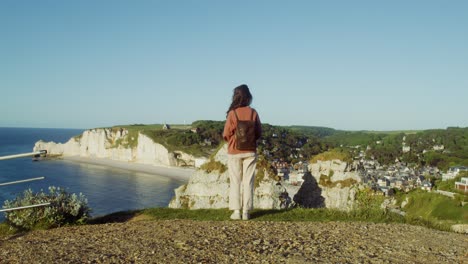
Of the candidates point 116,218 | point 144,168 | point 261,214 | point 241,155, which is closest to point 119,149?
point 144,168

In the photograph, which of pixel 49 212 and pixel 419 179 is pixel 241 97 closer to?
pixel 49 212

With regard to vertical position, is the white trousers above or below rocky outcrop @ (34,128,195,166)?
above

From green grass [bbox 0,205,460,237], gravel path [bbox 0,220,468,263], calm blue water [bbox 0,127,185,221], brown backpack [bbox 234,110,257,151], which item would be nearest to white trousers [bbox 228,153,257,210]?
brown backpack [bbox 234,110,257,151]

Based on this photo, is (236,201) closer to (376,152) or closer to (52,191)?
(52,191)

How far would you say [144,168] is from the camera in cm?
9750

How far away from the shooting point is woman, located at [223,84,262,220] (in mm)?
8547

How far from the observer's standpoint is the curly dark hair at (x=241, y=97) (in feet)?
A: 28.2

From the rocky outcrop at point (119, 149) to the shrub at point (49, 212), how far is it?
8867 cm

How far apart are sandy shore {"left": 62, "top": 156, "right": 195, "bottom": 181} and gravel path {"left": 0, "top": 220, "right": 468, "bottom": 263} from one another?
70532 millimetres

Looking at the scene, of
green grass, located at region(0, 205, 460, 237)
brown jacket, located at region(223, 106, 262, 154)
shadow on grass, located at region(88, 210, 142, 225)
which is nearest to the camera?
brown jacket, located at region(223, 106, 262, 154)

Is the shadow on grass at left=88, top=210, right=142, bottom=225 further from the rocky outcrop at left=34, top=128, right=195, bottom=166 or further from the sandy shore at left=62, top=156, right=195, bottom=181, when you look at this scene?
the rocky outcrop at left=34, top=128, right=195, bottom=166

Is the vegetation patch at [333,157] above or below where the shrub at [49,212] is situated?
above

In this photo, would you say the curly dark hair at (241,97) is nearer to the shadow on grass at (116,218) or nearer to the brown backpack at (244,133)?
the brown backpack at (244,133)

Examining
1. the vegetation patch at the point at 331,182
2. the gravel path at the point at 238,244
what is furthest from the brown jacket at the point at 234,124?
the vegetation patch at the point at 331,182
